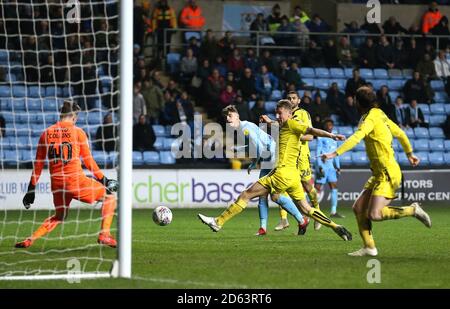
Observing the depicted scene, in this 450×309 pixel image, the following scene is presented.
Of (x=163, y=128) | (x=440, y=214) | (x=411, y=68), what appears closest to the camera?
(x=440, y=214)

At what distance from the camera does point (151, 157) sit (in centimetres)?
2384

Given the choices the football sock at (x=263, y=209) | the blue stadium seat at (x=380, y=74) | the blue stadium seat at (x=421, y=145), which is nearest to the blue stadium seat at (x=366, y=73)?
the blue stadium seat at (x=380, y=74)

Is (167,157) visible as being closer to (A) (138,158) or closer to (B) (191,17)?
(A) (138,158)

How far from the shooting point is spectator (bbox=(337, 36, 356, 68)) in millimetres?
27406

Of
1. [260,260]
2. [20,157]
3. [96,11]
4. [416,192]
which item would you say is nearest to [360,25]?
[416,192]

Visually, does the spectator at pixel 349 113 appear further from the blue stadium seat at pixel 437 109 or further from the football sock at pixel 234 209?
the football sock at pixel 234 209

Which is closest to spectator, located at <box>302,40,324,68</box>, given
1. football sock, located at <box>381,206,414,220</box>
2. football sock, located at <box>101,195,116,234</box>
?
football sock, located at <box>101,195,116,234</box>

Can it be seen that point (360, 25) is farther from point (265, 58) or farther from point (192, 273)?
point (192, 273)

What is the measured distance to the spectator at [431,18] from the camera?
2850cm

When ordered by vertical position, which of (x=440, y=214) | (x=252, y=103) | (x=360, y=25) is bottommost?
(x=440, y=214)

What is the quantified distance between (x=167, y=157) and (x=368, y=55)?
671 centimetres

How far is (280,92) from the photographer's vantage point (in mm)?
26156

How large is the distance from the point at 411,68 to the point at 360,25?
1.86m

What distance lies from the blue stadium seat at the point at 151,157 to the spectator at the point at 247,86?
2912 mm
